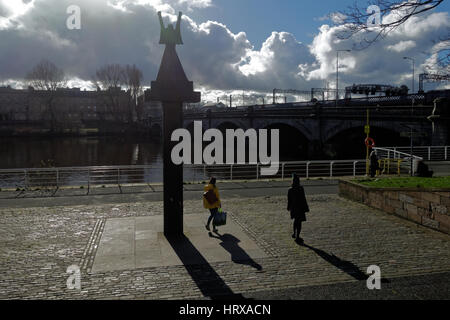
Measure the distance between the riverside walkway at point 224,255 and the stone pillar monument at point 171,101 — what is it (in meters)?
0.71

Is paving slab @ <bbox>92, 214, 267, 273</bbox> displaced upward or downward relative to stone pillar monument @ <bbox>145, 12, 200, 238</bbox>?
downward

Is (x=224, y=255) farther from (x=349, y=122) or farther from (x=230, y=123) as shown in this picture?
(x=230, y=123)

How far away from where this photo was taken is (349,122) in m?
36.0

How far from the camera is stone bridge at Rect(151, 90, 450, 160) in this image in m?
28.1

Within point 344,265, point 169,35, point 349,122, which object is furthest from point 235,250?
point 349,122

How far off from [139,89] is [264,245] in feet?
283

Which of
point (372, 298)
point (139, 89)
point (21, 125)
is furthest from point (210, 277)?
point (21, 125)

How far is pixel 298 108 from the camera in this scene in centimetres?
4384

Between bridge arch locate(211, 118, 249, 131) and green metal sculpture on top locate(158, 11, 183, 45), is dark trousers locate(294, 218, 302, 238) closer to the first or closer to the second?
green metal sculpture on top locate(158, 11, 183, 45)

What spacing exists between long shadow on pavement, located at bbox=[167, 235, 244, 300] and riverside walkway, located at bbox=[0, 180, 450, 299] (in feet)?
0.06

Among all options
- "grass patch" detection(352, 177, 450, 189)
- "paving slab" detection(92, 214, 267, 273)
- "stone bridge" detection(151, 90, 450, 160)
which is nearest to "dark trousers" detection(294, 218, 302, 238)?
"paving slab" detection(92, 214, 267, 273)

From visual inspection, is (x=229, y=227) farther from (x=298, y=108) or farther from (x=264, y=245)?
(x=298, y=108)

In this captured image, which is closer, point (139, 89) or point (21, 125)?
point (139, 89)

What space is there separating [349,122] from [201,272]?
3154cm
